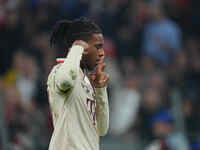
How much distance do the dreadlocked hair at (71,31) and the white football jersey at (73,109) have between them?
0.22 m

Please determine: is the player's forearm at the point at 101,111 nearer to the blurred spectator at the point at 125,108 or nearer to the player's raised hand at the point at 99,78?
the player's raised hand at the point at 99,78

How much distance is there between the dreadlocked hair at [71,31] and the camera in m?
4.76

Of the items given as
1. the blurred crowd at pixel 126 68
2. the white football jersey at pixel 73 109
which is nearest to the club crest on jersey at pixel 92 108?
the white football jersey at pixel 73 109

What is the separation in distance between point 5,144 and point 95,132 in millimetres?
3391

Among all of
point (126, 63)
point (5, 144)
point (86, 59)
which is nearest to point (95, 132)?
point (86, 59)

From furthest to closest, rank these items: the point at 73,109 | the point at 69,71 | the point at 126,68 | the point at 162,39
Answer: the point at 126,68 < the point at 162,39 < the point at 73,109 < the point at 69,71

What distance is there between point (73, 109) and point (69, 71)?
1.22 feet

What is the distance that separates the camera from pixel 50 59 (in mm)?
10562

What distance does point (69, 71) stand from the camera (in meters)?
4.38

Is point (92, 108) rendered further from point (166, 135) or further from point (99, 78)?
point (166, 135)

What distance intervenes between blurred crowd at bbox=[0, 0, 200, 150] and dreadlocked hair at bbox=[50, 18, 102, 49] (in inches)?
138

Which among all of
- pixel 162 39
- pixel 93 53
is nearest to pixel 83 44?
pixel 93 53

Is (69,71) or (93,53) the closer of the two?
(69,71)

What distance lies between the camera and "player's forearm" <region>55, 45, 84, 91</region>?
4.36 metres
